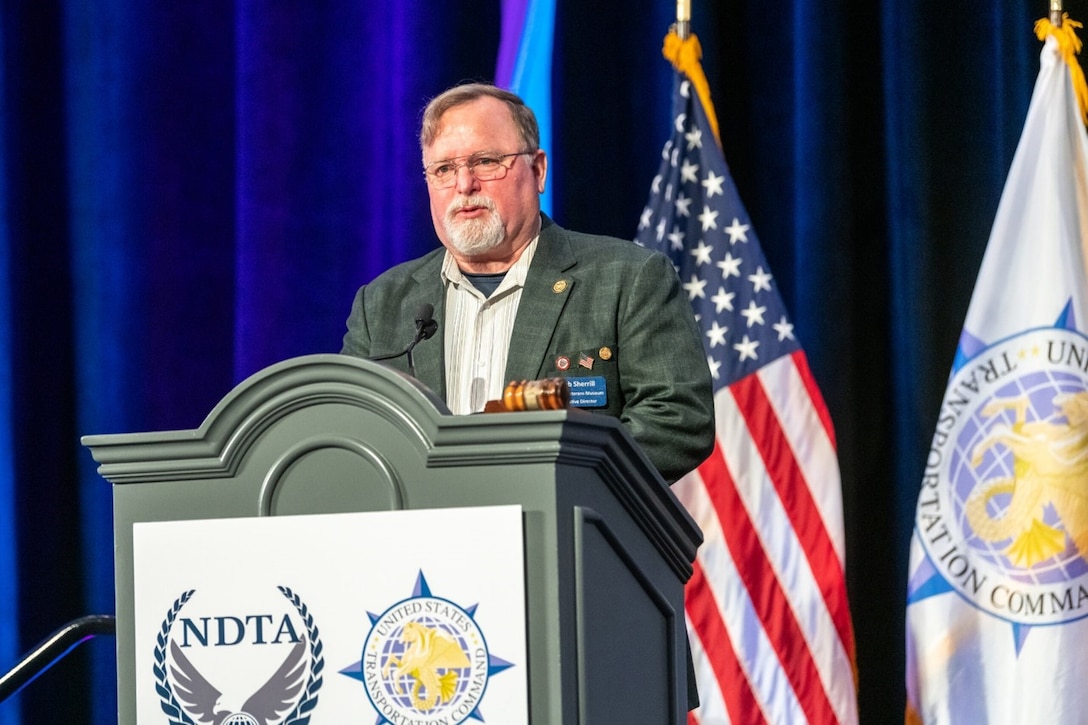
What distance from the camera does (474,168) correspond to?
2.75 m

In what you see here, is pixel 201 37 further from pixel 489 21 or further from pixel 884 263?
pixel 884 263

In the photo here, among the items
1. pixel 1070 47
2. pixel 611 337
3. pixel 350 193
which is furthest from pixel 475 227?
pixel 1070 47

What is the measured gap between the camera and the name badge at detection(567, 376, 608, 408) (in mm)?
2500

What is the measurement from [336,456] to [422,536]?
18 cm

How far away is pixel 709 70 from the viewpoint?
454cm

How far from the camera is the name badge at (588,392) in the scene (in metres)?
2.50

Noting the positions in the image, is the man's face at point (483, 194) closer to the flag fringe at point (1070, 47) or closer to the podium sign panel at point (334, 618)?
→ the podium sign panel at point (334, 618)

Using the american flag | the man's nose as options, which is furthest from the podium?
the american flag

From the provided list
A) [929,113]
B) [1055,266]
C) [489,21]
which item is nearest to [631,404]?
[1055,266]

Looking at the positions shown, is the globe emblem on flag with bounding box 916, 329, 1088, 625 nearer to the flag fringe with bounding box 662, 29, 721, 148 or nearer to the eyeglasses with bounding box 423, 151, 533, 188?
the flag fringe with bounding box 662, 29, 721, 148

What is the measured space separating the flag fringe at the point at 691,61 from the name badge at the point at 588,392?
1969mm

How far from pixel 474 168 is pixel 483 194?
0.05 m

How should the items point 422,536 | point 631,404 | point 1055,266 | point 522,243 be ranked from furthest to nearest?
point 1055,266 < point 522,243 < point 631,404 < point 422,536

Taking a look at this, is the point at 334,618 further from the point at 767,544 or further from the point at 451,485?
the point at 767,544
